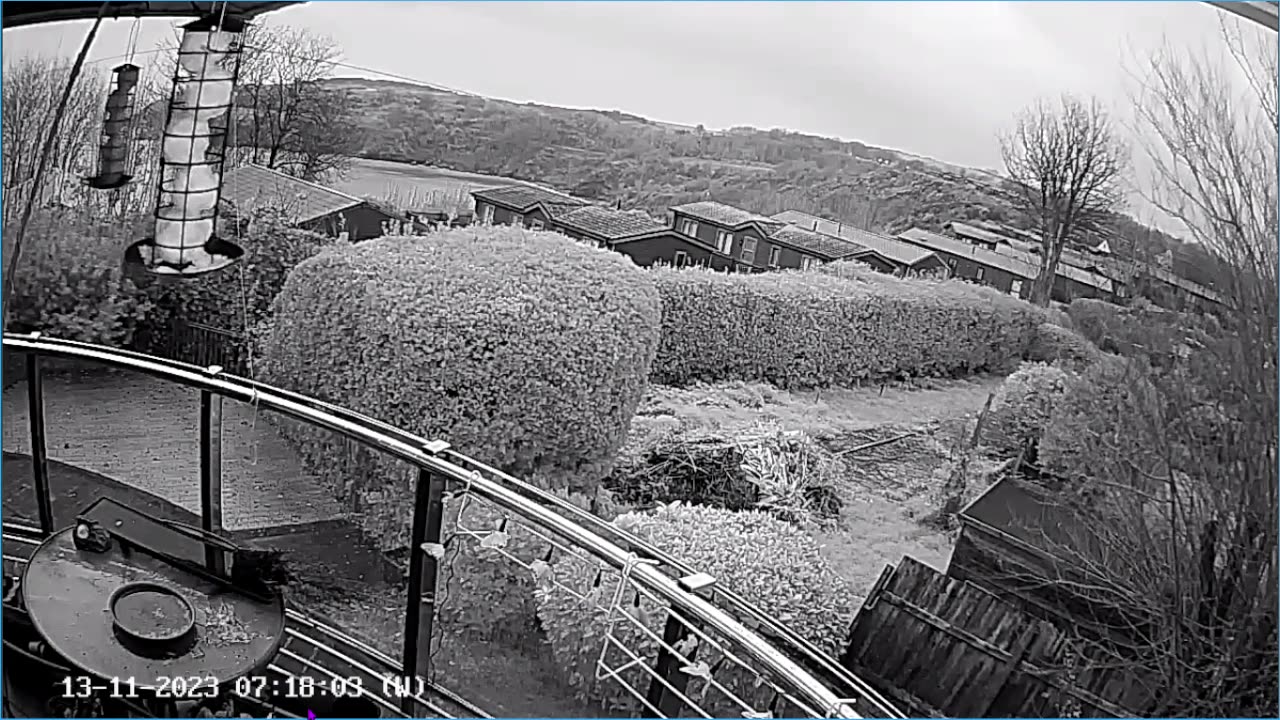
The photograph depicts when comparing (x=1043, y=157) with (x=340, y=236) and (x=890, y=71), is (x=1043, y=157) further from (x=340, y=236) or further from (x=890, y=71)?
(x=340, y=236)

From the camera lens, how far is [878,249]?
321 centimetres

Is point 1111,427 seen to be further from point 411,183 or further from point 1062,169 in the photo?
point 411,183

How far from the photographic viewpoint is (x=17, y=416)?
1.71 m

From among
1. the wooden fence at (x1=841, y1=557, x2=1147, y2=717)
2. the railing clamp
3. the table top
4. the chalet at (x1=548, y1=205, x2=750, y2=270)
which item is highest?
the chalet at (x1=548, y1=205, x2=750, y2=270)

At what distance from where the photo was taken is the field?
2533 mm

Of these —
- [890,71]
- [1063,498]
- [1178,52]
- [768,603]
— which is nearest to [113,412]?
[768,603]

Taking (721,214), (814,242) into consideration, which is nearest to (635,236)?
(721,214)

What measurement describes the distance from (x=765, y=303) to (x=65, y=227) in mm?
2271

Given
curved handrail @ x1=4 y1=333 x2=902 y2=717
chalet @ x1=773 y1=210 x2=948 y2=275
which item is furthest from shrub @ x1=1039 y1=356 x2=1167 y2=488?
curved handrail @ x1=4 y1=333 x2=902 y2=717

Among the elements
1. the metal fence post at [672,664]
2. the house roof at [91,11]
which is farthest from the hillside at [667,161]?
the metal fence post at [672,664]

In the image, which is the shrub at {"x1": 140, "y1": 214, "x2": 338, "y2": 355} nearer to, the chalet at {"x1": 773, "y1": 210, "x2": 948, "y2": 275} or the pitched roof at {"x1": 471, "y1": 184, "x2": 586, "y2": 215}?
the pitched roof at {"x1": 471, "y1": 184, "x2": 586, "y2": 215}

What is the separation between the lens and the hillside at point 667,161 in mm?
2418

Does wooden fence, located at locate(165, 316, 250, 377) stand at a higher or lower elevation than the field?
lower

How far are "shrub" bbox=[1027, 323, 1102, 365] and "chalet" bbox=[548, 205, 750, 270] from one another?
965mm
